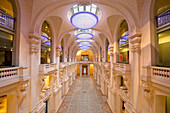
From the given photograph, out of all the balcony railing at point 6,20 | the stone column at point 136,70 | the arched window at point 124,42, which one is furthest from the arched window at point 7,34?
the arched window at point 124,42

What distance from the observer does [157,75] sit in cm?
379

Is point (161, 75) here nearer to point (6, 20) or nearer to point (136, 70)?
point (136, 70)

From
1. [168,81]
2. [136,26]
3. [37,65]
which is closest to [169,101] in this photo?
[168,81]

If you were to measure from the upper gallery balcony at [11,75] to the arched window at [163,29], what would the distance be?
7.01 metres

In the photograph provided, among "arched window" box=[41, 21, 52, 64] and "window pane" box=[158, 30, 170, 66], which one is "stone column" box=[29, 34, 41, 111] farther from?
"window pane" box=[158, 30, 170, 66]

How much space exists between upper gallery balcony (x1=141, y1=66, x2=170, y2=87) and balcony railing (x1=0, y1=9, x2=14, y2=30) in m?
7.26

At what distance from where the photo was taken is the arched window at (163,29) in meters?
3.84

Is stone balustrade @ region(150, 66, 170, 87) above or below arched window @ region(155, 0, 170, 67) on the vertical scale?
below

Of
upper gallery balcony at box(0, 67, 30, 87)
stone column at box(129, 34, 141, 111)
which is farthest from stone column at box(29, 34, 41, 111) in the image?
stone column at box(129, 34, 141, 111)

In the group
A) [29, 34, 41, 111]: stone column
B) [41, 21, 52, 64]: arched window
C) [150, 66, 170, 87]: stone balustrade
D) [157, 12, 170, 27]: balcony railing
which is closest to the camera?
[150, 66, 170, 87]: stone balustrade

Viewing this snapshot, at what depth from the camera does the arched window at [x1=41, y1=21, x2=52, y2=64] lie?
749 cm

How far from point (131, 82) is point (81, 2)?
6427 millimetres

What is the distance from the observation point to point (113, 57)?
9289mm

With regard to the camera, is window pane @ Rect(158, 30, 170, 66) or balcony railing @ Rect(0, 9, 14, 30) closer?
window pane @ Rect(158, 30, 170, 66)
